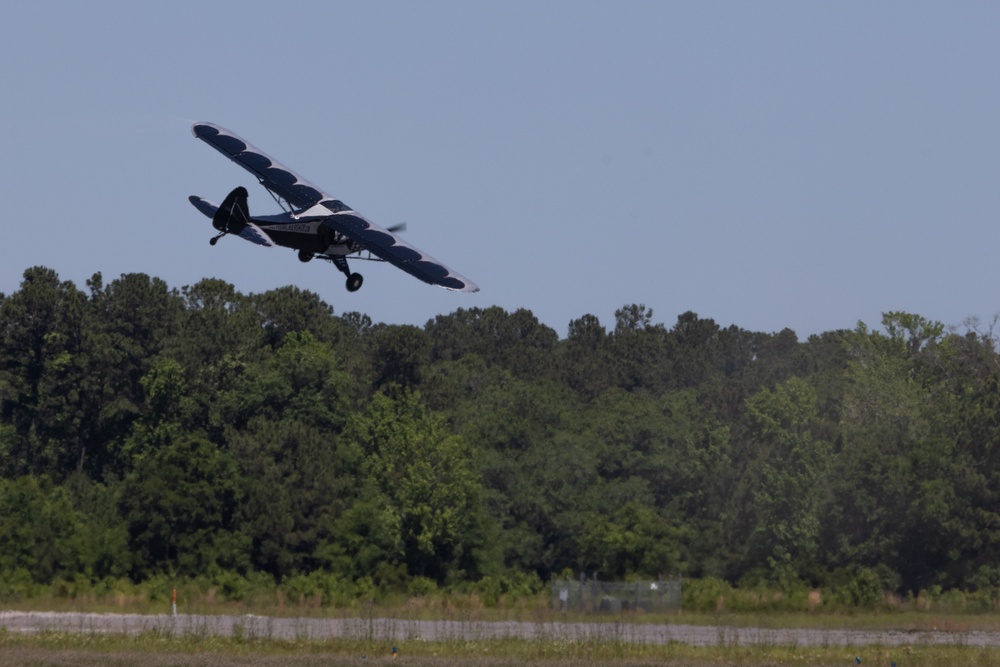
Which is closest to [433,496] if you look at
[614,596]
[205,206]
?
[614,596]

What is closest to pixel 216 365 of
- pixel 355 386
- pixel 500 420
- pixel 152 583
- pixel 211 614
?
pixel 355 386

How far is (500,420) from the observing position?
88.4 metres

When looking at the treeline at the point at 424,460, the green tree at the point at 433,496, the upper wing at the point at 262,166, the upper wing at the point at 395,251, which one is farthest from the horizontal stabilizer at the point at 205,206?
the green tree at the point at 433,496

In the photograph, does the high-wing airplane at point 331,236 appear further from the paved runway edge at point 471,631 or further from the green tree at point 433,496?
the green tree at point 433,496

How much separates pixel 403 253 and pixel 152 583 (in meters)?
30.1

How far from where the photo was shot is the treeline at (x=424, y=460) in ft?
208

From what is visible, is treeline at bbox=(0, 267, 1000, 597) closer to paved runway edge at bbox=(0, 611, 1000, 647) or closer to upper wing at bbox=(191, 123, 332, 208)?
paved runway edge at bbox=(0, 611, 1000, 647)

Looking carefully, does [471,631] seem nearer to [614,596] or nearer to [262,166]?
[614,596]

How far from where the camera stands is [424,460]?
72.5 meters

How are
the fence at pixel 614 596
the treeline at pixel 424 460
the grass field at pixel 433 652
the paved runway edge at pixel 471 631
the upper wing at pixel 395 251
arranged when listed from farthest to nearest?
the treeline at pixel 424 460 → the fence at pixel 614 596 → the paved runway edge at pixel 471 631 → the upper wing at pixel 395 251 → the grass field at pixel 433 652

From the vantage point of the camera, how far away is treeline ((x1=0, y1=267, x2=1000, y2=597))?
63281 millimetres

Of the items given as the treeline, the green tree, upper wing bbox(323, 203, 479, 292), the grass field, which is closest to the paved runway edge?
the grass field

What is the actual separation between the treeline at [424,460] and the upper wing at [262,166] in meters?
27.2

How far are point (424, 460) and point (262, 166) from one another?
1465 inches
